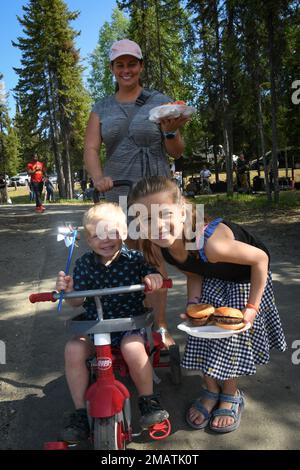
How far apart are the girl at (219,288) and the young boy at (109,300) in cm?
18

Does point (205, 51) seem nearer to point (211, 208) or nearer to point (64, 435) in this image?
point (211, 208)

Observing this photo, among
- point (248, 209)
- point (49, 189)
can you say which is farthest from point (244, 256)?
point (49, 189)

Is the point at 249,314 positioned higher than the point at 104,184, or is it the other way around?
the point at 104,184

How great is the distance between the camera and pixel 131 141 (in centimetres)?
306

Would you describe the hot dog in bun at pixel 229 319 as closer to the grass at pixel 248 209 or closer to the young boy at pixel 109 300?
the young boy at pixel 109 300

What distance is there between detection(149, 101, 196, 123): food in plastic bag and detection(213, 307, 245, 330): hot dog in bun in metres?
1.23

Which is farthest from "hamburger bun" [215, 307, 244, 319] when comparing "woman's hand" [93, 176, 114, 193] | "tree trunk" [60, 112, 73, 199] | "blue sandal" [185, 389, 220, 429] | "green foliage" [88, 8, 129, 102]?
"green foliage" [88, 8, 129, 102]

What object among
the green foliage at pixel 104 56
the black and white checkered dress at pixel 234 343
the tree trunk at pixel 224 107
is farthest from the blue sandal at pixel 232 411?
the green foliage at pixel 104 56

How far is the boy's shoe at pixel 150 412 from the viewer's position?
7.20ft

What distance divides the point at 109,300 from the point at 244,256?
2.65 ft

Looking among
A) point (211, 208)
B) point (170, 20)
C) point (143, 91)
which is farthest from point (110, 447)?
point (170, 20)

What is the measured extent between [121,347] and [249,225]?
7700 mm

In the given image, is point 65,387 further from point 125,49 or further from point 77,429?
point 125,49

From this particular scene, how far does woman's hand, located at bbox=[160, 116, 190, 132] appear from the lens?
109 inches
